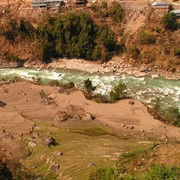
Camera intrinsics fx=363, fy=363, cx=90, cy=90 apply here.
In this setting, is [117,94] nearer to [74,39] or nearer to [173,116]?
[173,116]

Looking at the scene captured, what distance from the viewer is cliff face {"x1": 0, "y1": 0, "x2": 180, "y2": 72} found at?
43250 millimetres

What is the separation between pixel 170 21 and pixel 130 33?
5.21 metres

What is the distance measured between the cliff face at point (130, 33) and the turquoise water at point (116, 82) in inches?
86.9

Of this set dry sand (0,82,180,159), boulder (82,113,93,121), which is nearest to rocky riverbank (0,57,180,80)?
dry sand (0,82,180,159)

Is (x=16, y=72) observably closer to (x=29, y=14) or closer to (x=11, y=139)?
(x=29, y=14)

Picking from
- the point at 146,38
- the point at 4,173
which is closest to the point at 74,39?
the point at 146,38

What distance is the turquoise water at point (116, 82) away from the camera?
38425mm

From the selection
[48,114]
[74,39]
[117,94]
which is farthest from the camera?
[74,39]

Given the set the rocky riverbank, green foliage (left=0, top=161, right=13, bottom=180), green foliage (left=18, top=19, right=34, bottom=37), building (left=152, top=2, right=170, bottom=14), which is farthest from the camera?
green foliage (left=18, top=19, right=34, bottom=37)

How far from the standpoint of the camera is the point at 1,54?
46.0m

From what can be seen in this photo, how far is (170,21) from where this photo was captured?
43.8 metres

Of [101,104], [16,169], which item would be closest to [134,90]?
[101,104]

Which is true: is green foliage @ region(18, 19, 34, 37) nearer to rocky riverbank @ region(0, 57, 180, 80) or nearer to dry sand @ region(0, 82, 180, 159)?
rocky riverbank @ region(0, 57, 180, 80)

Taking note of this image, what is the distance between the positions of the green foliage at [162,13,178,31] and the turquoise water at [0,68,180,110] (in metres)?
7.14
